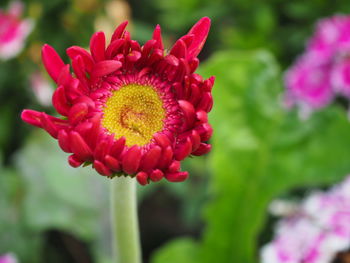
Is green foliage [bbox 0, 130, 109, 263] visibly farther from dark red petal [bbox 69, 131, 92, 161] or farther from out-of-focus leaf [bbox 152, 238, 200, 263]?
dark red petal [bbox 69, 131, 92, 161]

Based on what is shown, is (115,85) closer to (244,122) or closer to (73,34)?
(244,122)

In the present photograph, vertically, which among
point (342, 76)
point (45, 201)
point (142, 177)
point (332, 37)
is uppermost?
point (332, 37)

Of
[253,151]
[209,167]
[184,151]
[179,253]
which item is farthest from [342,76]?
[184,151]

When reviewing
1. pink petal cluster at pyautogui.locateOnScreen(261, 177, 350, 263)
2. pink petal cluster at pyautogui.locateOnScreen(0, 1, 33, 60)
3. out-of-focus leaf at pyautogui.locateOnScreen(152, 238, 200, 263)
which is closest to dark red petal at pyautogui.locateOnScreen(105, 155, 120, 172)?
pink petal cluster at pyautogui.locateOnScreen(261, 177, 350, 263)

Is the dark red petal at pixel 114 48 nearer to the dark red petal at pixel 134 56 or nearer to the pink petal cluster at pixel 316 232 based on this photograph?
the dark red petal at pixel 134 56

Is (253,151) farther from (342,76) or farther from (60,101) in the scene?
(60,101)
